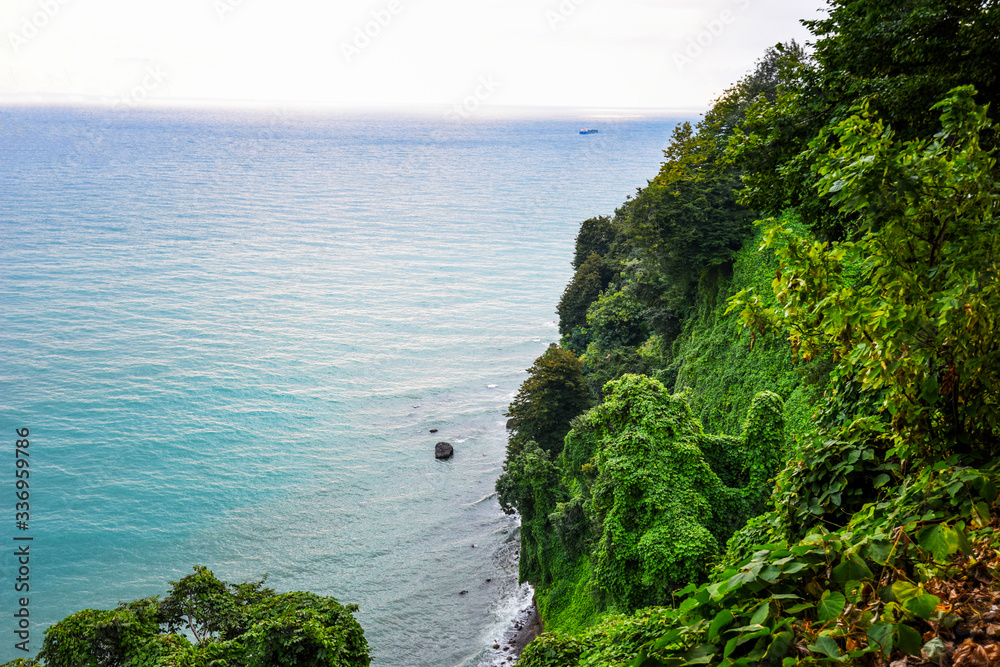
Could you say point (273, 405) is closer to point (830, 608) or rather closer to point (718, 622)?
point (718, 622)

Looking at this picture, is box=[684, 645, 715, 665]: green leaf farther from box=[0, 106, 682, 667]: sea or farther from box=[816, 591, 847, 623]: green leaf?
box=[0, 106, 682, 667]: sea

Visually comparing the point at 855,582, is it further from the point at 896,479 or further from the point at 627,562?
the point at 627,562

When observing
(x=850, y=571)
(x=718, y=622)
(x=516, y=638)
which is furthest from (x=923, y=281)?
(x=516, y=638)

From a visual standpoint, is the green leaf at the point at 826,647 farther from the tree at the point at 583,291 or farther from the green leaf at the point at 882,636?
the tree at the point at 583,291

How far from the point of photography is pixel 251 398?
47.2 meters

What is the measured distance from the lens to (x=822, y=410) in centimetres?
772

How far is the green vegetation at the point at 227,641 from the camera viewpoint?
444 inches

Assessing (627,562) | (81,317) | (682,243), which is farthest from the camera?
(81,317)

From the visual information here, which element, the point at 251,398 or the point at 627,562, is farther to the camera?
the point at 251,398

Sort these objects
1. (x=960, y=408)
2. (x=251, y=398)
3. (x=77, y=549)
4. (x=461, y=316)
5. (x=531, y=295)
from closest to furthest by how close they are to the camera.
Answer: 1. (x=960, y=408)
2. (x=77, y=549)
3. (x=251, y=398)
4. (x=461, y=316)
5. (x=531, y=295)

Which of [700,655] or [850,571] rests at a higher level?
[850,571]

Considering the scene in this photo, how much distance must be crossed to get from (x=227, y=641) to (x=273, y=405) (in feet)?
122

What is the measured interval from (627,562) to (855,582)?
12.2 metres

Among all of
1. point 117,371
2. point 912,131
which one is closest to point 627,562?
point 912,131
